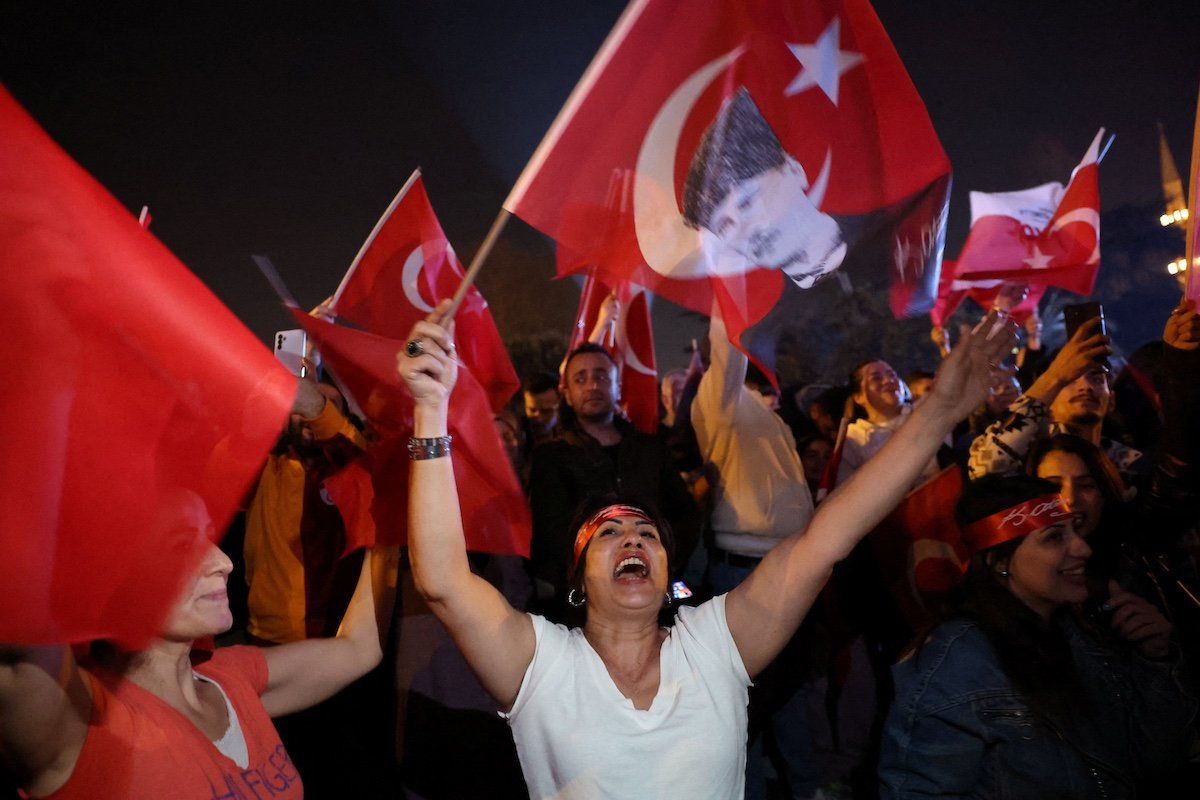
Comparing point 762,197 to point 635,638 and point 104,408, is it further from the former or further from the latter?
point 104,408

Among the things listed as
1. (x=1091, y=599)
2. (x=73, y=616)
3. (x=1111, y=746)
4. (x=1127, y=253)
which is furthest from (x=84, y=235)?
(x=1127, y=253)

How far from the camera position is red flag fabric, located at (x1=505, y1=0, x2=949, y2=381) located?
2822mm

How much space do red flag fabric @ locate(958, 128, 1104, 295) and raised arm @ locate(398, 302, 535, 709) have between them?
16.3ft

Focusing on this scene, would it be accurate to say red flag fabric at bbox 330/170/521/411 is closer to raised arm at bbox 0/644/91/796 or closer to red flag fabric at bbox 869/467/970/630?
red flag fabric at bbox 869/467/970/630

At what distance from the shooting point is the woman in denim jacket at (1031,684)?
2.61 m

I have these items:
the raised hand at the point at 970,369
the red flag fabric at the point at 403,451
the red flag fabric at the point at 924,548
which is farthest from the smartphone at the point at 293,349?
the red flag fabric at the point at 924,548

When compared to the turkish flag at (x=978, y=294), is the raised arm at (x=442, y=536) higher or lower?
lower

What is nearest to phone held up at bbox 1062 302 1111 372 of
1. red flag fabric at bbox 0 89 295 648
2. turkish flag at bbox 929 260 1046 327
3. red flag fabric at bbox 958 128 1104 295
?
red flag fabric at bbox 958 128 1104 295

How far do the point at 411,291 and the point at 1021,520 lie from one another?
10.6 ft

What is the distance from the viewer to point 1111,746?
2709mm

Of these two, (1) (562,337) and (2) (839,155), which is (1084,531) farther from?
(1) (562,337)

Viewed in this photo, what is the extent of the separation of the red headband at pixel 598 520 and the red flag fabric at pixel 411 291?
1.84m

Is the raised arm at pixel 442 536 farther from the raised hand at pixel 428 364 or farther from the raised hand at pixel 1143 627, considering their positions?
the raised hand at pixel 1143 627

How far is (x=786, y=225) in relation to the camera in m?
2.88
